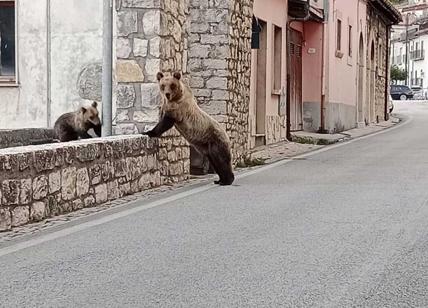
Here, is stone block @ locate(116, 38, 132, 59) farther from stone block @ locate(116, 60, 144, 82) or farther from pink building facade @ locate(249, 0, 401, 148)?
pink building facade @ locate(249, 0, 401, 148)

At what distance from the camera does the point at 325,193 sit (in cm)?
1139

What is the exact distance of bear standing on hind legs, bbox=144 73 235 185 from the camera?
1173 centimetres

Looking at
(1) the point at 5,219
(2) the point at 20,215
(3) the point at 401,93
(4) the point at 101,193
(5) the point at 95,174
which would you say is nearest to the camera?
(1) the point at 5,219

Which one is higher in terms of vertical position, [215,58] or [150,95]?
[215,58]

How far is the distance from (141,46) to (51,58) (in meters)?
2.98

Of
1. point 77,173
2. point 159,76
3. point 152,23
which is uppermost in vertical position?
point 152,23

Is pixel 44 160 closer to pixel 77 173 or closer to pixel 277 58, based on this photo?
pixel 77 173

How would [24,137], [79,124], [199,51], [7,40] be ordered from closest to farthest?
1. [79,124]
2. [24,137]
3. [7,40]
4. [199,51]

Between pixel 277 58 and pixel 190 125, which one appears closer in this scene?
pixel 190 125

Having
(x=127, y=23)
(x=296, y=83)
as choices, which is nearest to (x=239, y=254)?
(x=127, y=23)

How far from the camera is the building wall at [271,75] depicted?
20.8 metres

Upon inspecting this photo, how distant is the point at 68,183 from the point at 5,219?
1264 mm

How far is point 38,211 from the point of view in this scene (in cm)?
888

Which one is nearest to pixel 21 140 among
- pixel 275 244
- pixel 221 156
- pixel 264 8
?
pixel 221 156
